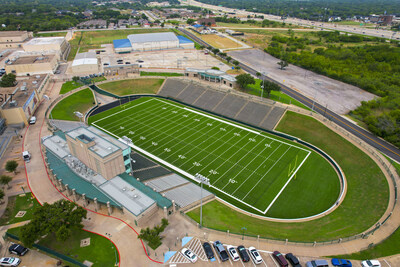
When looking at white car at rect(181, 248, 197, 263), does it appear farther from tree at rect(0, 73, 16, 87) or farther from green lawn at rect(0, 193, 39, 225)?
tree at rect(0, 73, 16, 87)

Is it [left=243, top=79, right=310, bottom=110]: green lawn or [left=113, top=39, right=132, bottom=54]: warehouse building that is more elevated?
[left=113, top=39, right=132, bottom=54]: warehouse building

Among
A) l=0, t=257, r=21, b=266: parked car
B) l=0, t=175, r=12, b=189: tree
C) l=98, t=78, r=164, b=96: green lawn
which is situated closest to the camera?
l=0, t=257, r=21, b=266: parked car

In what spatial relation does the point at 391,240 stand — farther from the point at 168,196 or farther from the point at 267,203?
the point at 168,196

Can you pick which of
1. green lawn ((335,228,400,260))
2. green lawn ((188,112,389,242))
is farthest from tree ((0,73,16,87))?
green lawn ((335,228,400,260))

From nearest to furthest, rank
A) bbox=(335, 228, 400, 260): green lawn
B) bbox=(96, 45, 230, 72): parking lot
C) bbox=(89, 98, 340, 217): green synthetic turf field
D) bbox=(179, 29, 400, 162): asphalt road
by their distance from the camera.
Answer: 1. bbox=(335, 228, 400, 260): green lawn
2. bbox=(89, 98, 340, 217): green synthetic turf field
3. bbox=(179, 29, 400, 162): asphalt road
4. bbox=(96, 45, 230, 72): parking lot

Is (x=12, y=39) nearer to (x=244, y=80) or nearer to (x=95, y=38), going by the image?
(x=95, y=38)

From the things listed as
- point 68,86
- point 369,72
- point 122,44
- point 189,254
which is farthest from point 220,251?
point 122,44

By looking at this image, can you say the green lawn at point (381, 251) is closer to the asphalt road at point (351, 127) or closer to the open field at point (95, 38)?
the asphalt road at point (351, 127)

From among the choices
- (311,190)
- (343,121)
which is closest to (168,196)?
(311,190)
